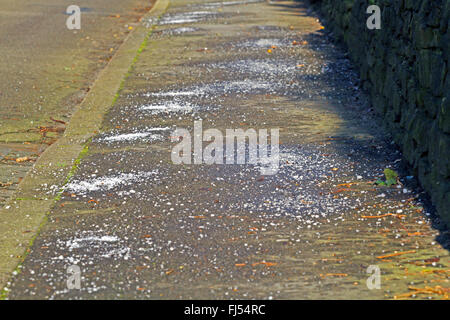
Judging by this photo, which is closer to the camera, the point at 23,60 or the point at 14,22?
the point at 23,60

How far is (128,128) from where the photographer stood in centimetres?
696

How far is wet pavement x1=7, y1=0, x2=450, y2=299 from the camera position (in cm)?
409

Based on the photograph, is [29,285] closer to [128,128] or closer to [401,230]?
[401,230]

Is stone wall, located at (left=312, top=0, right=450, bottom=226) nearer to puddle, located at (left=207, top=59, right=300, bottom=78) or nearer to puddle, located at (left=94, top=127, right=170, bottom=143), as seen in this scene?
puddle, located at (left=207, top=59, right=300, bottom=78)

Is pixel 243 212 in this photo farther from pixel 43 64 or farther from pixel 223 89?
pixel 43 64

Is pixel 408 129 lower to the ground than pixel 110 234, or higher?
higher

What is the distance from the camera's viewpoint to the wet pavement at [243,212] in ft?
→ 13.4

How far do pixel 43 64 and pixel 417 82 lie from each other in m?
6.10

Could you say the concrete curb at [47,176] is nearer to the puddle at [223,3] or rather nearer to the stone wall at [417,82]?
the stone wall at [417,82]

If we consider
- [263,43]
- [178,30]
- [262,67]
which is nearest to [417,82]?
[262,67]

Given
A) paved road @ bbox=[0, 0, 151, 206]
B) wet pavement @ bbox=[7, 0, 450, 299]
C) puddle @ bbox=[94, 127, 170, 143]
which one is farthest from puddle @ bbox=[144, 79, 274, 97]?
puddle @ bbox=[94, 127, 170, 143]

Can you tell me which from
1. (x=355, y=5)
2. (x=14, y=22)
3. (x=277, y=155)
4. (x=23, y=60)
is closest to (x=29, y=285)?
(x=277, y=155)
